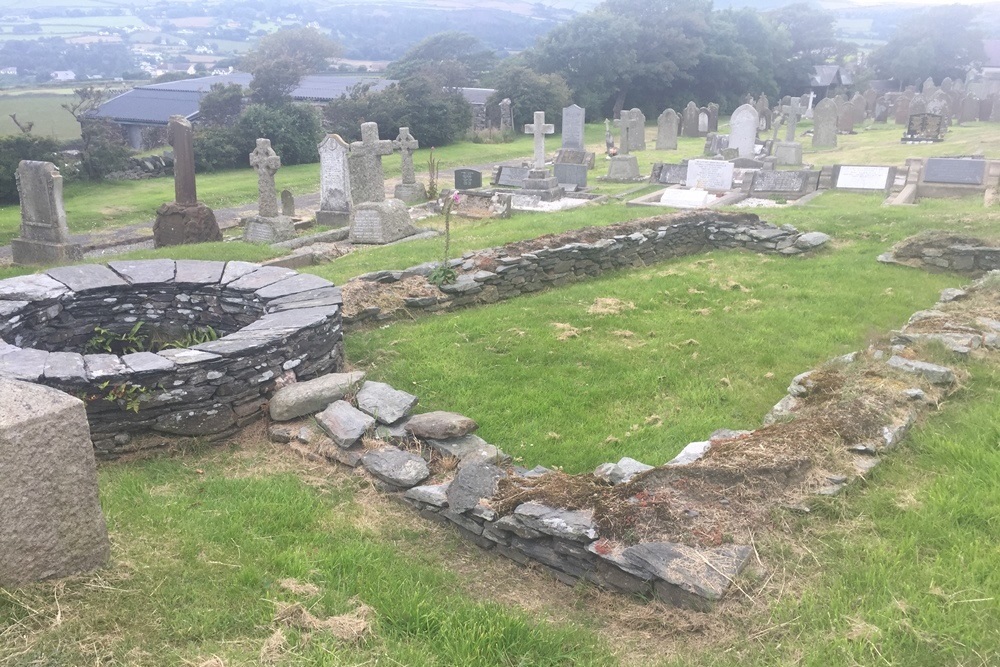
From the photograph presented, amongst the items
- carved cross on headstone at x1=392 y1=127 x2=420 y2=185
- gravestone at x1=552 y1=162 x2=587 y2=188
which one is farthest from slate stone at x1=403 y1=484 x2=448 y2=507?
gravestone at x1=552 y1=162 x2=587 y2=188

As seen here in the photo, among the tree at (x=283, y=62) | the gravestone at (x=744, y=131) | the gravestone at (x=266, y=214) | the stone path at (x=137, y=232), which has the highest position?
the tree at (x=283, y=62)

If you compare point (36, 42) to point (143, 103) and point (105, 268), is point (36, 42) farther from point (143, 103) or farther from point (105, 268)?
point (105, 268)

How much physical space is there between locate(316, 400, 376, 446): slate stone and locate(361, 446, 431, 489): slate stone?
0.24 meters

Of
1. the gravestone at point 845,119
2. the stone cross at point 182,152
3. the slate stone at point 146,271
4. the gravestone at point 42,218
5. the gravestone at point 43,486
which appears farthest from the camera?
the gravestone at point 845,119

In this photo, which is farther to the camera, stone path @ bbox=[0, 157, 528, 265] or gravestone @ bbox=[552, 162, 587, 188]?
gravestone @ bbox=[552, 162, 587, 188]

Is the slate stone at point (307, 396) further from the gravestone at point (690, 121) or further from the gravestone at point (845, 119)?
the gravestone at point (845, 119)

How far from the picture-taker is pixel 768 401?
6559 millimetres

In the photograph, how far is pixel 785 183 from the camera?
19.4m

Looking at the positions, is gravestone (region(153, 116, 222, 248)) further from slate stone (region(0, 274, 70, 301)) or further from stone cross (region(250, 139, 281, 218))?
slate stone (region(0, 274, 70, 301))

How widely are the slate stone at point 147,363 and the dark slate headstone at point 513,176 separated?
58.9 ft

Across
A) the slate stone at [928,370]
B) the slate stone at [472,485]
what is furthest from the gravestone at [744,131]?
the slate stone at [472,485]

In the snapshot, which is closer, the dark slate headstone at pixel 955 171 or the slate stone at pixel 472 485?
the slate stone at pixel 472 485

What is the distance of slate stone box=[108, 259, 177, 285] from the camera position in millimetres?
7383

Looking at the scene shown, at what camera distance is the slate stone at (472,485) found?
4.52m
